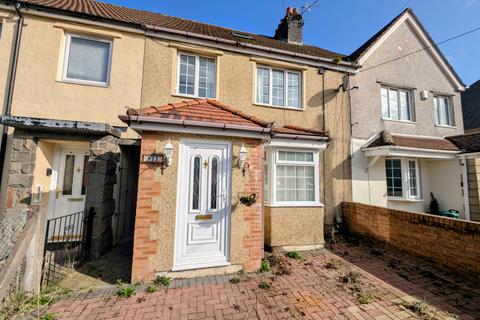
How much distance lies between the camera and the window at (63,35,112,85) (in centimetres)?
743

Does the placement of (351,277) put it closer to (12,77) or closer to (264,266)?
(264,266)

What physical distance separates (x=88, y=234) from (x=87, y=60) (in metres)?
6.22

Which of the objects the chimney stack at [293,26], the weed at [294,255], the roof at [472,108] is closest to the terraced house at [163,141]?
the weed at [294,255]

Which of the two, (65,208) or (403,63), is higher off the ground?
(403,63)

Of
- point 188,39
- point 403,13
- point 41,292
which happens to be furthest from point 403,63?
point 41,292

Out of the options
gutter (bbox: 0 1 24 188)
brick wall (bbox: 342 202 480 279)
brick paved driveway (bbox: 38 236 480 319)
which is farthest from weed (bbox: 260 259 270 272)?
gutter (bbox: 0 1 24 188)

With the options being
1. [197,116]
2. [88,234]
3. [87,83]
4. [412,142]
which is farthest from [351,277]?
[87,83]

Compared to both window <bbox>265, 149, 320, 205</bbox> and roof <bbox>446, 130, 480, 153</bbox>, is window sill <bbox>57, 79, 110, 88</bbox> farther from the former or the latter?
roof <bbox>446, 130, 480, 153</bbox>

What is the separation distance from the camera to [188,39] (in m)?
8.42

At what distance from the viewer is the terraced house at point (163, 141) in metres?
5.09

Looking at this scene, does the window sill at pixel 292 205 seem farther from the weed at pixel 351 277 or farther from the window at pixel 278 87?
the window at pixel 278 87

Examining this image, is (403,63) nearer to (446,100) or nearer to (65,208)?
(446,100)

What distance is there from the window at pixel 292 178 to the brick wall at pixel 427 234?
96.3 inches

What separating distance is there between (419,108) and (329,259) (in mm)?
10450
